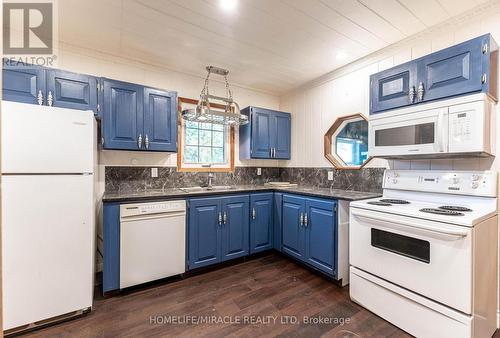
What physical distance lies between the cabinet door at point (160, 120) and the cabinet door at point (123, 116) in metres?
0.06

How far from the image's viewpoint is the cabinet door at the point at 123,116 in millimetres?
2424

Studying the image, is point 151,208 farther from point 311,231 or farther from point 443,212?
point 443,212

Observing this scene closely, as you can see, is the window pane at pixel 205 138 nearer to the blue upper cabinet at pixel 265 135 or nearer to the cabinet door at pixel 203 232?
the blue upper cabinet at pixel 265 135

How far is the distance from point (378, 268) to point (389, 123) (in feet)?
4.12

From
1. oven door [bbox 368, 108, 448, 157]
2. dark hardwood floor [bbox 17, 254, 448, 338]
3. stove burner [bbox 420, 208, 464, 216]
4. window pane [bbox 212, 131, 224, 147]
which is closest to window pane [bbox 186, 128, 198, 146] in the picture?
window pane [bbox 212, 131, 224, 147]

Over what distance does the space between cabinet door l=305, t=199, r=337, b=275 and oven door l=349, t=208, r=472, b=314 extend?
0.99ft

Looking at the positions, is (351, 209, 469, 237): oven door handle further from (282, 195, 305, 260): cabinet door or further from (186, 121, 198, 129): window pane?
(186, 121, 198, 129): window pane

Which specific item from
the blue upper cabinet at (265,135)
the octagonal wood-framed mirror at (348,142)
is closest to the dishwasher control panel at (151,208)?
the blue upper cabinet at (265,135)

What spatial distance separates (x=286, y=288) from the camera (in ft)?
7.81

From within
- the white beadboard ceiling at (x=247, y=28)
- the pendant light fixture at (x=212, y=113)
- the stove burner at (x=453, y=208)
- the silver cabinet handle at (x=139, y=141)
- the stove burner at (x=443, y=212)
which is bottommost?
the stove burner at (x=443, y=212)

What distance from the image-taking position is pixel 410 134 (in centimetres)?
206

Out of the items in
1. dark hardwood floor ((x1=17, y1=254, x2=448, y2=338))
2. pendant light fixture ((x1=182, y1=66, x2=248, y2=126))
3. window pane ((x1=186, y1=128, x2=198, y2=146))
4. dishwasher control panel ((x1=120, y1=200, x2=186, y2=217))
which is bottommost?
dark hardwood floor ((x1=17, y1=254, x2=448, y2=338))

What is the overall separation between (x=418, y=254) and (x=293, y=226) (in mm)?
1351

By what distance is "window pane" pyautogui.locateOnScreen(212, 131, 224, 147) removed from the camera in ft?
11.5
